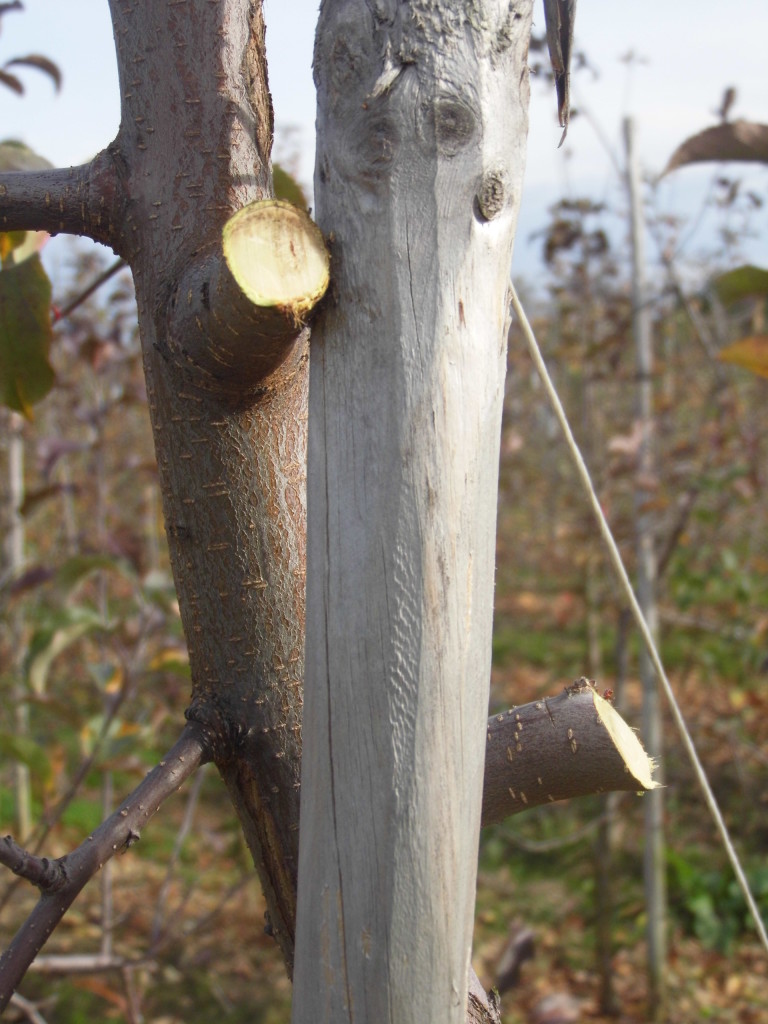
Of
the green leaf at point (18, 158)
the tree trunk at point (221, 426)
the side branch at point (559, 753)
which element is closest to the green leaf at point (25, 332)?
the green leaf at point (18, 158)

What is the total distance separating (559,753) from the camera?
904 mm

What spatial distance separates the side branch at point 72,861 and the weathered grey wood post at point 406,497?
6.8 inches

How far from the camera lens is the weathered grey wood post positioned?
2.39 feet

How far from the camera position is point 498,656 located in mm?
6426

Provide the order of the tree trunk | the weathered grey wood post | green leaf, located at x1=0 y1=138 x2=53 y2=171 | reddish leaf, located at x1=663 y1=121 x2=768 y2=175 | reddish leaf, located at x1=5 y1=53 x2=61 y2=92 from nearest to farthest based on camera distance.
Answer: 1. the weathered grey wood post
2. the tree trunk
3. reddish leaf, located at x1=663 y1=121 x2=768 y2=175
4. green leaf, located at x1=0 y1=138 x2=53 y2=171
5. reddish leaf, located at x1=5 y1=53 x2=61 y2=92

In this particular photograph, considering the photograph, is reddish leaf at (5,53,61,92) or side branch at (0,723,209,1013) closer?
side branch at (0,723,209,1013)

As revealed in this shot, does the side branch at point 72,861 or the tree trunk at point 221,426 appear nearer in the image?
the side branch at point 72,861

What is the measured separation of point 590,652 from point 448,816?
319cm

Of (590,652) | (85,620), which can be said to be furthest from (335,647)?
(590,652)

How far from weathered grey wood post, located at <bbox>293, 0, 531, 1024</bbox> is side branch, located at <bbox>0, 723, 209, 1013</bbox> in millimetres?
171

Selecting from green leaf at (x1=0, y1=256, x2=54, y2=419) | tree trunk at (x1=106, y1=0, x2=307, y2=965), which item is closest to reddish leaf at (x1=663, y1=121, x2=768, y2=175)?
tree trunk at (x1=106, y1=0, x2=307, y2=965)

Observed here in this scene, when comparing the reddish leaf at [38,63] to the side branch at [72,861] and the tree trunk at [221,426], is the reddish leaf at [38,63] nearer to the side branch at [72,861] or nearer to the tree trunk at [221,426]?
the tree trunk at [221,426]

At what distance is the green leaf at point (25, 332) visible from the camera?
45.5 inches

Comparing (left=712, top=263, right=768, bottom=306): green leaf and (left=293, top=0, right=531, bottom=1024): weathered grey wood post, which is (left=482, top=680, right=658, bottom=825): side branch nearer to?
(left=293, top=0, right=531, bottom=1024): weathered grey wood post
